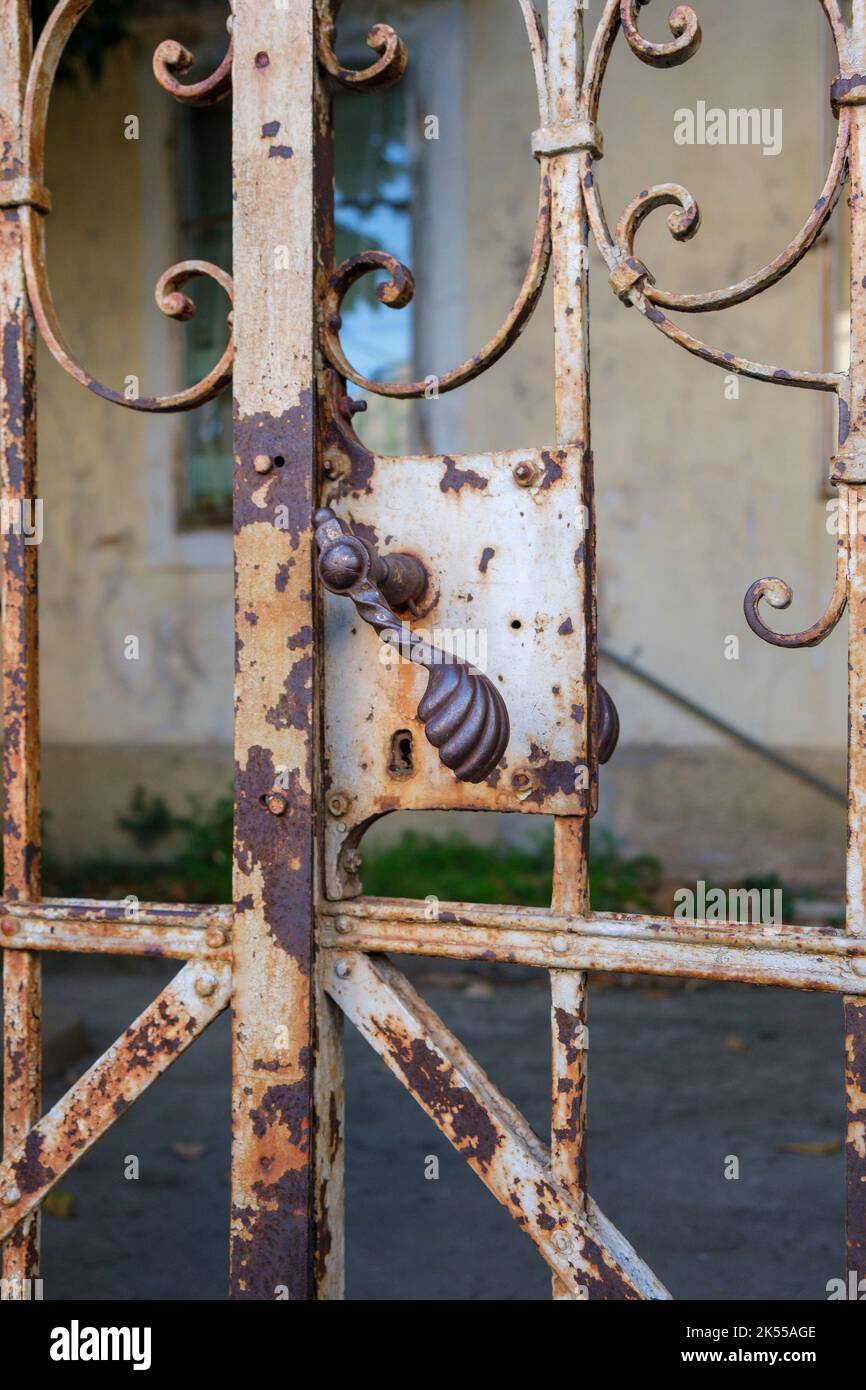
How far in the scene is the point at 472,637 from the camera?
3.78 feet

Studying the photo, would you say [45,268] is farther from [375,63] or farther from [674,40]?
[674,40]

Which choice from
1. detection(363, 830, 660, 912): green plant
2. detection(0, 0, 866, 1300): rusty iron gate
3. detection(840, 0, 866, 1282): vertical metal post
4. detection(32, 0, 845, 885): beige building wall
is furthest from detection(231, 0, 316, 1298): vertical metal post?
detection(32, 0, 845, 885): beige building wall

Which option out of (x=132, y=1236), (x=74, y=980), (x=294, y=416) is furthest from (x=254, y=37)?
(x=74, y=980)

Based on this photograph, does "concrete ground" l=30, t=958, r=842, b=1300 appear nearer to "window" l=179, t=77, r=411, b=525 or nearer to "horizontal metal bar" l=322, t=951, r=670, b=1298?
"horizontal metal bar" l=322, t=951, r=670, b=1298

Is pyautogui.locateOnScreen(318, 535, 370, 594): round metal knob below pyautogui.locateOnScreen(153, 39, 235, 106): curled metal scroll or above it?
below

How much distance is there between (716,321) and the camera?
191 inches

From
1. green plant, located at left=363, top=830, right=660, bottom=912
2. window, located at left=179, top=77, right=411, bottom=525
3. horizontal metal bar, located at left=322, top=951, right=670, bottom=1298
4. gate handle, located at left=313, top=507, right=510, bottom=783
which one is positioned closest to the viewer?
gate handle, located at left=313, top=507, right=510, bottom=783

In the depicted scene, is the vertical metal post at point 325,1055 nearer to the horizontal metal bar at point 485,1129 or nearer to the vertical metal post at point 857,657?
the horizontal metal bar at point 485,1129

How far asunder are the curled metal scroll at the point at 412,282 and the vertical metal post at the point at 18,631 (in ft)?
1.09

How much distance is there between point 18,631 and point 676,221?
29.5 inches

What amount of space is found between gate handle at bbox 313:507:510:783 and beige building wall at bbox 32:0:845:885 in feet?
12.4

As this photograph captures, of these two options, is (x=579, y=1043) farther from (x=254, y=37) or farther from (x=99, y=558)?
(x=99, y=558)

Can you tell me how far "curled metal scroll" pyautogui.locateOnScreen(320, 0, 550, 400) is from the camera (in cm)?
108

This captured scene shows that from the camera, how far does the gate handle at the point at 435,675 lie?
0.98m
